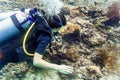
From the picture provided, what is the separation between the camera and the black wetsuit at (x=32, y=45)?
3795mm

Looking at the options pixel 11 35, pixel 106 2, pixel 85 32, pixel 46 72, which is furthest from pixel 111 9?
pixel 11 35

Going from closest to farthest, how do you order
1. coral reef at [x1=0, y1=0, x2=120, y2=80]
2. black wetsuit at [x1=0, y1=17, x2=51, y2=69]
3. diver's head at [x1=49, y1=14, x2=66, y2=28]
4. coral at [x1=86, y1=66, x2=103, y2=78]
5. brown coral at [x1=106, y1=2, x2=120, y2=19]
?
black wetsuit at [x1=0, y1=17, x2=51, y2=69], diver's head at [x1=49, y1=14, x2=66, y2=28], coral reef at [x1=0, y1=0, x2=120, y2=80], coral at [x1=86, y1=66, x2=103, y2=78], brown coral at [x1=106, y1=2, x2=120, y2=19]

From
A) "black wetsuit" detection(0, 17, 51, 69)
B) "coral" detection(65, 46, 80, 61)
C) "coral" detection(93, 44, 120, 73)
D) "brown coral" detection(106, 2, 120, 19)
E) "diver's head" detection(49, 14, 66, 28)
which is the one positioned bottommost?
"coral" detection(93, 44, 120, 73)

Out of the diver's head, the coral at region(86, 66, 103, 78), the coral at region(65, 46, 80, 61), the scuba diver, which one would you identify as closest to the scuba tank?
the scuba diver

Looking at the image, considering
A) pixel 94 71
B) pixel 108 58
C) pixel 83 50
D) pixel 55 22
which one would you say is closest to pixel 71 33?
pixel 83 50

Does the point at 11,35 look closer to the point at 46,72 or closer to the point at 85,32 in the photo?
the point at 46,72

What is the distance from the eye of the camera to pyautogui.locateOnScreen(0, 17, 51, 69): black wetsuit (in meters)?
3.79

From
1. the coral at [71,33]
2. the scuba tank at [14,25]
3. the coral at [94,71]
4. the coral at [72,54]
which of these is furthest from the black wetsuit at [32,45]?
the coral at [71,33]

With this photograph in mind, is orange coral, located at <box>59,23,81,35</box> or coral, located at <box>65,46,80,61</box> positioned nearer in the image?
coral, located at <box>65,46,80,61</box>

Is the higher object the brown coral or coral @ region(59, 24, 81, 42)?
the brown coral

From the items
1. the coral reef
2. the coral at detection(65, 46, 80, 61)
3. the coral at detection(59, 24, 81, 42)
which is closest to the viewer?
the coral reef

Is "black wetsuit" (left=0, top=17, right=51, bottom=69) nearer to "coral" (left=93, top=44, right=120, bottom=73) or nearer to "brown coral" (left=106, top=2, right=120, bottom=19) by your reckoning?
"coral" (left=93, top=44, right=120, bottom=73)

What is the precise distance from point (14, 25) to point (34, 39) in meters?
0.45

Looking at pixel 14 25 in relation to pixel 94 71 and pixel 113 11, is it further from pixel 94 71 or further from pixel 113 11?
pixel 113 11
